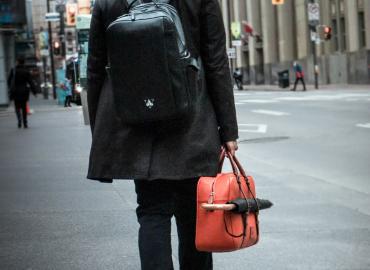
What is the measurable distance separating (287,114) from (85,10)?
82.1ft

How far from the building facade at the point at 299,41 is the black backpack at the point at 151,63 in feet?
151

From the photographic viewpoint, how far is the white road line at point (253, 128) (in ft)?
61.5

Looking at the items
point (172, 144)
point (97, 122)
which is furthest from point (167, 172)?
point (97, 122)

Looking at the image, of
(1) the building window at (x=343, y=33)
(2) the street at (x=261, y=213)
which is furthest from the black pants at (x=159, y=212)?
(1) the building window at (x=343, y=33)

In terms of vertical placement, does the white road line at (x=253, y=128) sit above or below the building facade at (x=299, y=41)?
below

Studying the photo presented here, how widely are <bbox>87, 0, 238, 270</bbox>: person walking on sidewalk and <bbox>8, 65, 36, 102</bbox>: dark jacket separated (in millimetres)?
19273

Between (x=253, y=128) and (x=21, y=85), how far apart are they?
7.18 m

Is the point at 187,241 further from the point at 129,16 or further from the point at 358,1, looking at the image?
the point at 358,1

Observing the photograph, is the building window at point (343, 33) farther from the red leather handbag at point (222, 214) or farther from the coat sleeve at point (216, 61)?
the red leather handbag at point (222, 214)

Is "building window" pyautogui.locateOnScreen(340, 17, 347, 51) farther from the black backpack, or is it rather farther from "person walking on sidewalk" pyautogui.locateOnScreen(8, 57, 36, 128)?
the black backpack

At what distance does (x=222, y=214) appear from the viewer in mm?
4000

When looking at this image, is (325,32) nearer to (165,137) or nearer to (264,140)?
(264,140)

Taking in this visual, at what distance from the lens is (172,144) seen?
4.19 meters

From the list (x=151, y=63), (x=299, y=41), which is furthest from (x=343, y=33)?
(x=151, y=63)
